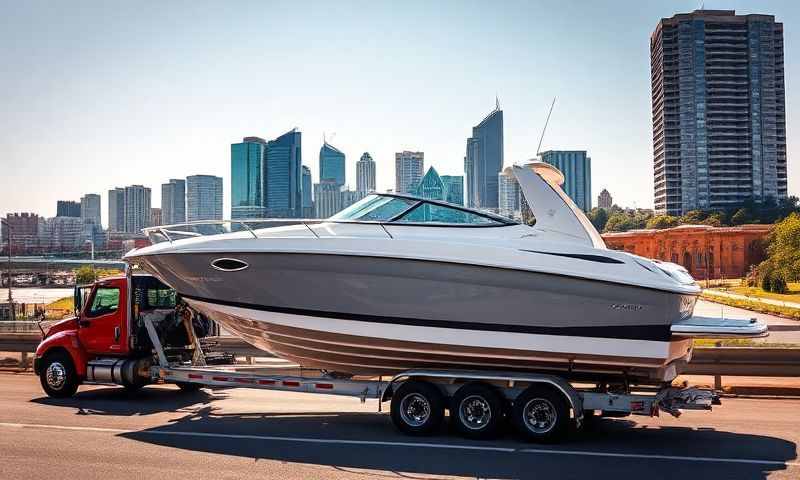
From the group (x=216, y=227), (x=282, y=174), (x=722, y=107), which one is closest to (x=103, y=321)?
(x=216, y=227)

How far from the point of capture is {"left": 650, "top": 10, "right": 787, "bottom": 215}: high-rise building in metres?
121

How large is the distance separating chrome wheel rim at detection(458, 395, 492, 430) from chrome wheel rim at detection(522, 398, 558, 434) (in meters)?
0.46

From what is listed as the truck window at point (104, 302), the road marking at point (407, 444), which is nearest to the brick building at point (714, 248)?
the truck window at point (104, 302)

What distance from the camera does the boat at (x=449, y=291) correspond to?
7570 mm

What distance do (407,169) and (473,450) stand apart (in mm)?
6814

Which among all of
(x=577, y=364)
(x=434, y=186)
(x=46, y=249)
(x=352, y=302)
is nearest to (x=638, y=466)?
(x=577, y=364)

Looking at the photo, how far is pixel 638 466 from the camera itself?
6.62m

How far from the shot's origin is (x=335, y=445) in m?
7.67

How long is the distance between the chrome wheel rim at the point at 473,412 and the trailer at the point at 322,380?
1 centimetres

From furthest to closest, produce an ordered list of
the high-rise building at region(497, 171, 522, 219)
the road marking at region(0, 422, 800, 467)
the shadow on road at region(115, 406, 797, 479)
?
the high-rise building at region(497, 171, 522, 219) < the road marking at region(0, 422, 800, 467) < the shadow on road at region(115, 406, 797, 479)

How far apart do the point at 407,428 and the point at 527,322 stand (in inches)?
73.5

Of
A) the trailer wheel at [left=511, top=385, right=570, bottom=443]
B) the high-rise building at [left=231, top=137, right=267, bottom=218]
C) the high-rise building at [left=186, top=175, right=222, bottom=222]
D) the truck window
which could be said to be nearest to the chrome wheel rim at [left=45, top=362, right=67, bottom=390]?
the truck window

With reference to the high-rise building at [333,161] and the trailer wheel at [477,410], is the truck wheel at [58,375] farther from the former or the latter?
the high-rise building at [333,161]

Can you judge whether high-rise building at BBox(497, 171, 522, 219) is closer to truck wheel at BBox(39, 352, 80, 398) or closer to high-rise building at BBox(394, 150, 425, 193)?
high-rise building at BBox(394, 150, 425, 193)
